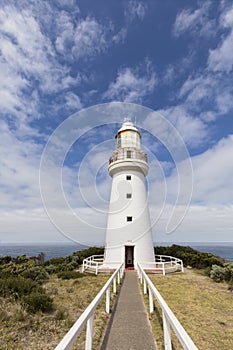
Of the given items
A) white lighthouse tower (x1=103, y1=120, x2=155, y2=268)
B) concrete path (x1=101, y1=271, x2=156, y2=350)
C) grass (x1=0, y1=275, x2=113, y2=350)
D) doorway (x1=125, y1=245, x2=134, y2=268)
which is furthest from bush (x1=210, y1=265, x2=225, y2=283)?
grass (x1=0, y1=275, x2=113, y2=350)

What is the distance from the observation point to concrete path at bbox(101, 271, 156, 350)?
151 inches

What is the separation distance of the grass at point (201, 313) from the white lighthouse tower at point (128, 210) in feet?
15.0

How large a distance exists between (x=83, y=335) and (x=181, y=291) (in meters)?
5.60

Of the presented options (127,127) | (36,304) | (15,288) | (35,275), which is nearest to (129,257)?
(35,275)

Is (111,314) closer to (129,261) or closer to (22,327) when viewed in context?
(22,327)

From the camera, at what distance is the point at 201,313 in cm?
610

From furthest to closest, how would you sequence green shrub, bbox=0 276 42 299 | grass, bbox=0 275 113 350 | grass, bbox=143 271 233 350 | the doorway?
the doorway, green shrub, bbox=0 276 42 299, grass, bbox=143 271 233 350, grass, bbox=0 275 113 350

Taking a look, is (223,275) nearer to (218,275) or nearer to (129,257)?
(218,275)

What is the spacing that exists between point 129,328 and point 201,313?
2715 mm

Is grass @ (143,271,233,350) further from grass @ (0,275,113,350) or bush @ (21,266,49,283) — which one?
bush @ (21,266,49,283)

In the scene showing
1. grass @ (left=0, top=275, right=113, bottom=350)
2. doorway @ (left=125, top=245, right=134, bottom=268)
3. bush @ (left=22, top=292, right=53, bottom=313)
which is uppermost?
doorway @ (left=125, top=245, right=134, bottom=268)

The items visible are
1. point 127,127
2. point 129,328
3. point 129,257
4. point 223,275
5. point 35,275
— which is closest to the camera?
point 129,328

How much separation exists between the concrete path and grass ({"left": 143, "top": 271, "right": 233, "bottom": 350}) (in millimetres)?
211

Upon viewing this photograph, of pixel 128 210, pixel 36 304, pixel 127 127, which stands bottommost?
pixel 36 304
